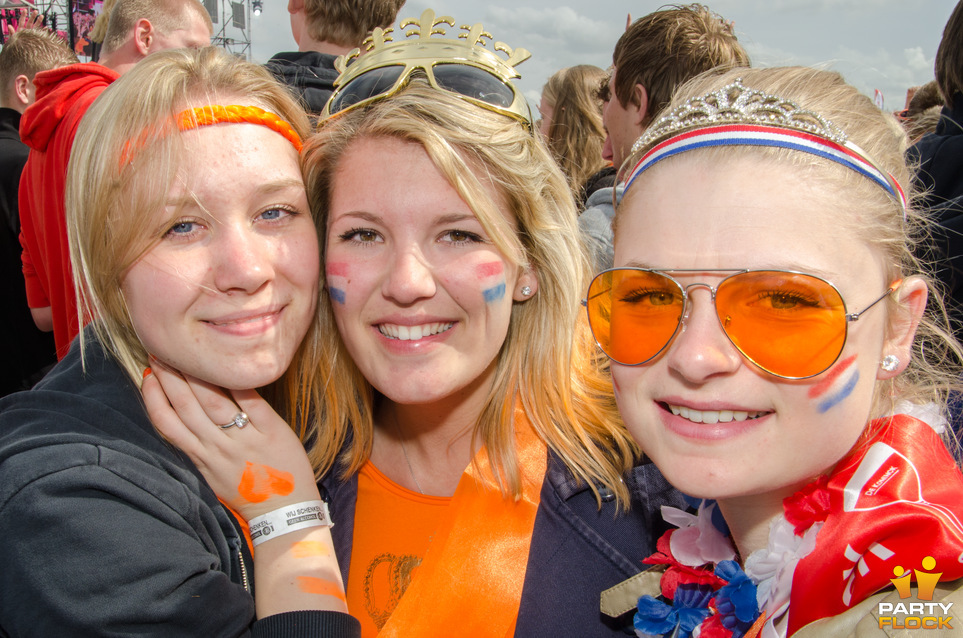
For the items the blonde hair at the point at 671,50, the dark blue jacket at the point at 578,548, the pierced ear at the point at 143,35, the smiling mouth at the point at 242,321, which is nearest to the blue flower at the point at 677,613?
the dark blue jacket at the point at 578,548

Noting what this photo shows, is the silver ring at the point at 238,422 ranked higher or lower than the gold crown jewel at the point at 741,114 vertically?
lower

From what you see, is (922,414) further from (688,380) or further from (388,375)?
(388,375)

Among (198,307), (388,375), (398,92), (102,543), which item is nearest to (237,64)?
(398,92)

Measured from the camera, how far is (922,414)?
1.35m

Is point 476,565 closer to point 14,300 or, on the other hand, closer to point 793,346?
point 793,346

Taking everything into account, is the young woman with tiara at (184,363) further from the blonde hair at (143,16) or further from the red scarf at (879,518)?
the blonde hair at (143,16)

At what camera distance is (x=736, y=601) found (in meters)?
1.37

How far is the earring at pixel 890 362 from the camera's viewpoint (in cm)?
123

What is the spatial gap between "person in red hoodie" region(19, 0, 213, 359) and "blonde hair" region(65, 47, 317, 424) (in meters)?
1.13

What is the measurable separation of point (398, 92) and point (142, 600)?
1.47 meters

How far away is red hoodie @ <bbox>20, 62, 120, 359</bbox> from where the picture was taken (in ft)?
9.84

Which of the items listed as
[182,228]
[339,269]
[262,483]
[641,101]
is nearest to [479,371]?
[339,269]

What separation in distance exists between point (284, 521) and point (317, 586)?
19 cm

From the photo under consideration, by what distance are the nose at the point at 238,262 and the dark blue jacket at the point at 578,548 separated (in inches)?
31.1
